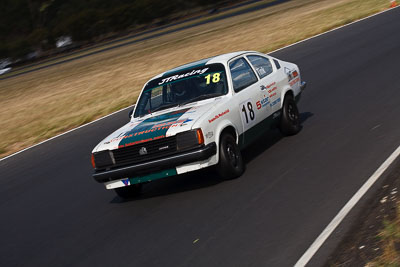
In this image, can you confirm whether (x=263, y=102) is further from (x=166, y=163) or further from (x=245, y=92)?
(x=166, y=163)

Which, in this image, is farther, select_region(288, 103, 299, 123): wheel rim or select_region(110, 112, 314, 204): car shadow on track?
select_region(288, 103, 299, 123): wheel rim

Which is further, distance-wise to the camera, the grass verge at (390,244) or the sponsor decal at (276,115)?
the sponsor decal at (276,115)

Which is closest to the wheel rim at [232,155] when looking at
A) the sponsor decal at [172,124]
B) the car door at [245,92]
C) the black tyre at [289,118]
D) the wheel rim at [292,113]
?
the car door at [245,92]

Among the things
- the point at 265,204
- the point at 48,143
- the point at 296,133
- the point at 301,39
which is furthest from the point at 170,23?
the point at 265,204

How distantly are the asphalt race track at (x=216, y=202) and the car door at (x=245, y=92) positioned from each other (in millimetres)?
586

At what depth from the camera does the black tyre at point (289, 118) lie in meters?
9.80

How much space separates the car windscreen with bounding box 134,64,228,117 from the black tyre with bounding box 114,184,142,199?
1149mm

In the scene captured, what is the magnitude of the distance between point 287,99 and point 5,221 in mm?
4584

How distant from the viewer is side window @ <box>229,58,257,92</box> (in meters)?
8.81

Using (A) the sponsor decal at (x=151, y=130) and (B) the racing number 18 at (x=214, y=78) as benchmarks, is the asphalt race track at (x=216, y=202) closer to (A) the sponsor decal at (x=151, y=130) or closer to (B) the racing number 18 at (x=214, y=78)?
(A) the sponsor decal at (x=151, y=130)

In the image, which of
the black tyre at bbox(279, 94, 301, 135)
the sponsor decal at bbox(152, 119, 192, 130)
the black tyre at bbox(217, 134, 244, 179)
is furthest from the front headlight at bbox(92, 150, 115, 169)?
the black tyre at bbox(279, 94, 301, 135)

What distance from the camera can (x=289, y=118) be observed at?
9898 millimetres

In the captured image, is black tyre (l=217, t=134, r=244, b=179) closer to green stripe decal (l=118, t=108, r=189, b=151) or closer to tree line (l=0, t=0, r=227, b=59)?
green stripe decal (l=118, t=108, r=189, b=151)

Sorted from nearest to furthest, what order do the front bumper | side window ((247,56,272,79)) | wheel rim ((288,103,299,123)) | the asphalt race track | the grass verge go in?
the grass verge → the asphalt race track → the front bumper → side window ((247,56,272,79)) → wheel rim ((288,103,299,123))
